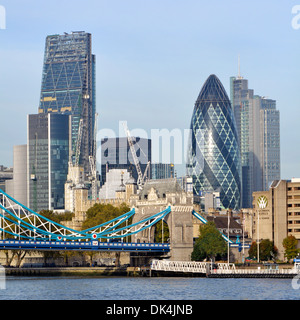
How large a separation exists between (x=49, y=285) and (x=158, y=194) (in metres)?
45.1

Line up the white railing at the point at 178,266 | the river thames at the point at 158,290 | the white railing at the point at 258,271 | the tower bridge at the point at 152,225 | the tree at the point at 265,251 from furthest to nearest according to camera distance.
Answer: the tree at the point at 265,251, the tower bridge at the point at 152,225, the white railing at the point at 178,266, the white railing at the point at 258,271, the river thames at the point at 158,290

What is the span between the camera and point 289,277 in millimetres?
118750

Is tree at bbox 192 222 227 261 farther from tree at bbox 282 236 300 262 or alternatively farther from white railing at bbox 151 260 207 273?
Answer: tree at bbox 282 236 300 262

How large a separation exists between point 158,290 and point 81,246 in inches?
1445

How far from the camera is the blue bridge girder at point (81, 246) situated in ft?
420

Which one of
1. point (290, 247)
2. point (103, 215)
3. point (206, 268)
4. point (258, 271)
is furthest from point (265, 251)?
point (103, 215)

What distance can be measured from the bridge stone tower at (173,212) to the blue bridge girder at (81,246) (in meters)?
2.20

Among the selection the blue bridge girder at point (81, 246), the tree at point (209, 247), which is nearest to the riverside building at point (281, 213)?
the tree at point (209, 247)

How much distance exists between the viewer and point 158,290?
326 feet

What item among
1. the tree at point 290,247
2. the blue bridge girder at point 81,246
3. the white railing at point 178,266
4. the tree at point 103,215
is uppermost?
the tree at point 103,215

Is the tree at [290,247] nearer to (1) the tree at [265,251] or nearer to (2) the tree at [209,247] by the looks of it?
(1) the tree at [265,251]

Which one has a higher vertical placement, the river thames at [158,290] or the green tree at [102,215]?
the green tree at [102,215]
